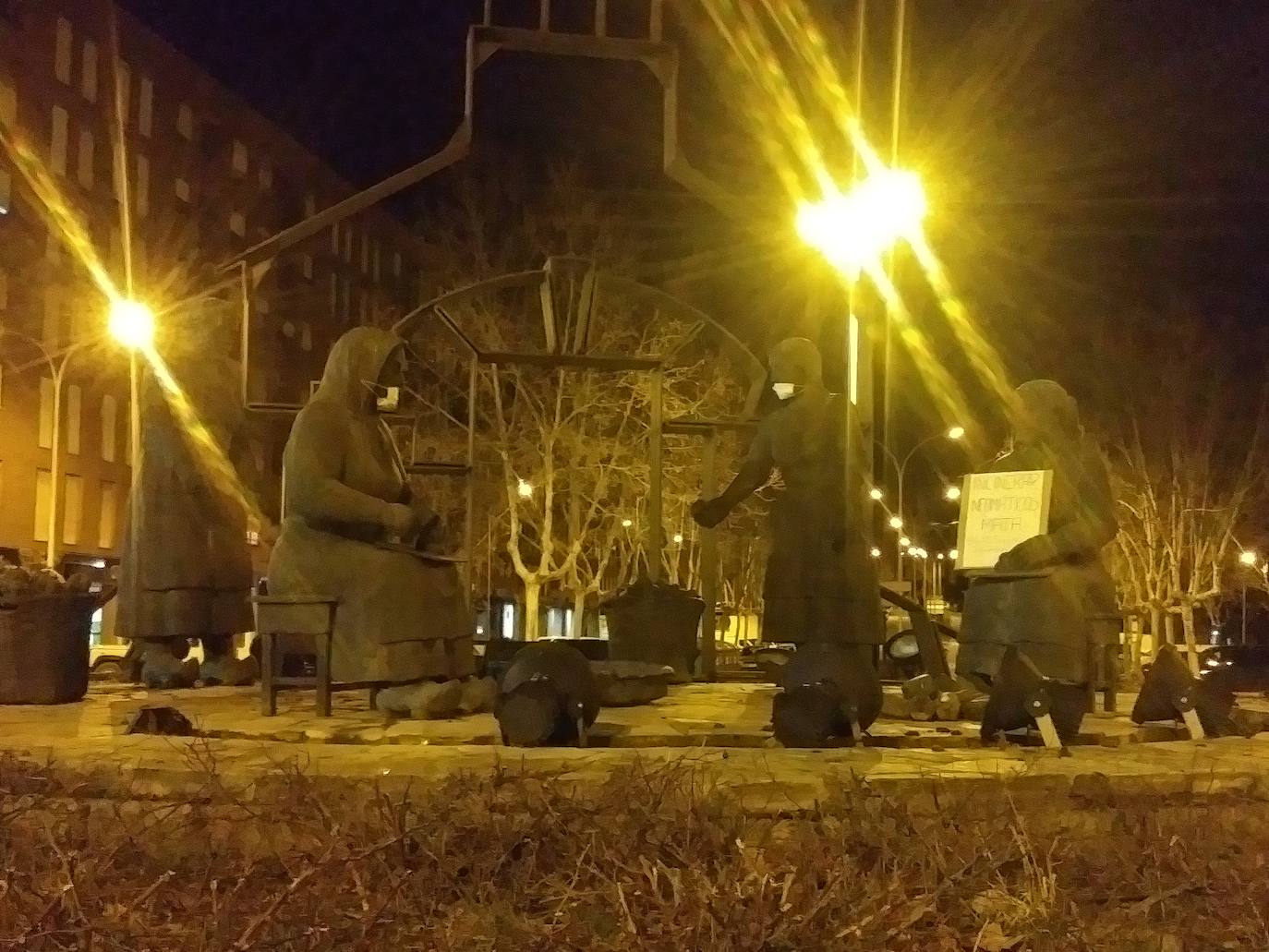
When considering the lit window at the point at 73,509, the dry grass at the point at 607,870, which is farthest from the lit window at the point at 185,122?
the dry grass at the point at 607,870

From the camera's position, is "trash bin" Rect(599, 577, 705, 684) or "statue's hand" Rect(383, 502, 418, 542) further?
"trash bin" Rect(599, 577, 705, 684)

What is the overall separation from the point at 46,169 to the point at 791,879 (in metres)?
38.6

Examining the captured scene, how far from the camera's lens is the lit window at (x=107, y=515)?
40781mm

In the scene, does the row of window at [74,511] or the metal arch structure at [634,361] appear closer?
the metal arch structure at [634,361]

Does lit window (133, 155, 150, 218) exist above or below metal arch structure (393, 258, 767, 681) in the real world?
above

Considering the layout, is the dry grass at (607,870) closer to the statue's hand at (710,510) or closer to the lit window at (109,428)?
the statue's hand at (710,510)

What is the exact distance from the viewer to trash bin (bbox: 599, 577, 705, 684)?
10.2 meters

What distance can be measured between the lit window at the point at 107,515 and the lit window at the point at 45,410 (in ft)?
12.5

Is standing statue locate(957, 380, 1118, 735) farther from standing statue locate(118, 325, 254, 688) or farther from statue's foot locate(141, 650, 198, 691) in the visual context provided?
statue's foot locate(141, 650, 198, 691)

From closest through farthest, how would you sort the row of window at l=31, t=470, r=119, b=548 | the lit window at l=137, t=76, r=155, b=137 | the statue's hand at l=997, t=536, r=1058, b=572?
the statue's hand at l=997, t=536, r=1058, b=572, the row of window at l=31, t=470, r=119, b=548, the lit window at l=137, t=76, r=155, b=137

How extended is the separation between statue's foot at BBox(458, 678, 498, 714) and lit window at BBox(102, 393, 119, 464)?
36.9 metres

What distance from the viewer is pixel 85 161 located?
39.4m

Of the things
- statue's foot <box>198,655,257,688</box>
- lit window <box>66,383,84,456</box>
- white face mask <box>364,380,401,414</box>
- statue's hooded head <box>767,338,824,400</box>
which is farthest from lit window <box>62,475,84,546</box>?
statue's hooded head <box>767,338,824,400</box>

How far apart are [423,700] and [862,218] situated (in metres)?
3.95
